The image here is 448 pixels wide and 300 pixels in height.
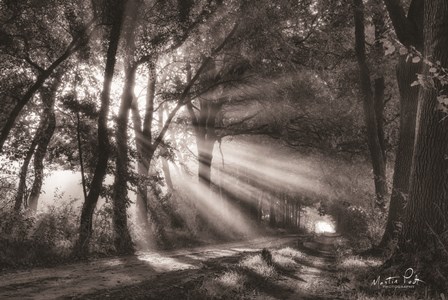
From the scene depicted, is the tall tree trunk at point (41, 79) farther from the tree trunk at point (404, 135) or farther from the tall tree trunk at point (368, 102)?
the tree trunk at point (404, 135)

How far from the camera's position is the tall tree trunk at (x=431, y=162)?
23.5ft

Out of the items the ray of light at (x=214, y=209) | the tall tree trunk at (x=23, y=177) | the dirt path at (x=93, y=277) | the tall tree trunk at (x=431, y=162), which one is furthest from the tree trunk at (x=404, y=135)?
the ray of light at (x=214, y=209)

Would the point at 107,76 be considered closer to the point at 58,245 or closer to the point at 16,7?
the point at 16,7

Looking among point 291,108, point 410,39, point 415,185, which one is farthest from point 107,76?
point 291,108

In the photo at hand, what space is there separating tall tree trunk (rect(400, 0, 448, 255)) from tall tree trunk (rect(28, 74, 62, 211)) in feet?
42.6

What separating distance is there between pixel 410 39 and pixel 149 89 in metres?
13.5

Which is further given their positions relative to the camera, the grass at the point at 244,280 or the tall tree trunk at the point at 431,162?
the tall tree trunk at the point at 431,162

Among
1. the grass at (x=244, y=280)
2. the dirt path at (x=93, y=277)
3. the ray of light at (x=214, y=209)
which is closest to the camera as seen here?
the grass at (x=244, y=280)

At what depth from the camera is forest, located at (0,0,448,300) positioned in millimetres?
7367

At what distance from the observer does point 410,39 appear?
34.6ft

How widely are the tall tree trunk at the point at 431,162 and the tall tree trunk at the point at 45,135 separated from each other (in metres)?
13.0

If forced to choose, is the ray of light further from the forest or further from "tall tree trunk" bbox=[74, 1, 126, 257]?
"tall tree trunk" bbox=[74, 1, 126, 257]
